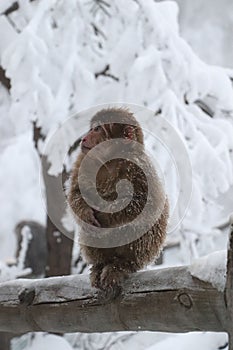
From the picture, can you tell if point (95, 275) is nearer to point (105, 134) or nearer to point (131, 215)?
point (131, 215)

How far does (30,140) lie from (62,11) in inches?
31.2

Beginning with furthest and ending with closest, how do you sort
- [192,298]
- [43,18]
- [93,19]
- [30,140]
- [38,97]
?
[30,140]
[93,19]
[43,18]
[38,97]
[192,298]

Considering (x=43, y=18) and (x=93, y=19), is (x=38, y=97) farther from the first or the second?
(x=93, y=19)

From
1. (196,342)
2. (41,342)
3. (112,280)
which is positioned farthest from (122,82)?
(112,280)

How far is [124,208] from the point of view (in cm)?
88

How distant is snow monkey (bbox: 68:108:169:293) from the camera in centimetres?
89

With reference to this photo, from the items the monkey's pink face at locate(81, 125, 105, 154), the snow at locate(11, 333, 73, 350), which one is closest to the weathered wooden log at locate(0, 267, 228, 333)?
the monkey's pink face at locate(81, 125, 105, 154)

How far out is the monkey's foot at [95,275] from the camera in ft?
2.87

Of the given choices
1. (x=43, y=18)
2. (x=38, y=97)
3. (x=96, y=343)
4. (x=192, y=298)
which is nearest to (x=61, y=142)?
(x=38, y=97)

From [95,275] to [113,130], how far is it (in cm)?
21

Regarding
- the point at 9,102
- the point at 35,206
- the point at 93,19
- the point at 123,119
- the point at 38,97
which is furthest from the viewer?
the point at 35,206

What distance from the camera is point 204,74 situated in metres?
2.25

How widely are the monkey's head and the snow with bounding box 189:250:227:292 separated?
25cm

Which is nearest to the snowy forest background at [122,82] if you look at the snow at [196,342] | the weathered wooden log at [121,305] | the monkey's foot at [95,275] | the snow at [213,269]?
the snow at [196,342]
